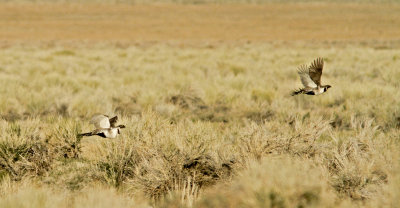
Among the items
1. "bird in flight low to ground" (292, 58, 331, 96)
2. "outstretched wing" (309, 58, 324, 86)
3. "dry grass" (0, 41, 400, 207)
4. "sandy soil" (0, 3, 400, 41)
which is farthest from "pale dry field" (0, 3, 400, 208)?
"sandy soil" (0, 3, 400, 41)

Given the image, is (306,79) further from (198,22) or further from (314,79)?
(198,22)

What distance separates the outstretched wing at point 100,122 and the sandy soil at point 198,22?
39.1 metres

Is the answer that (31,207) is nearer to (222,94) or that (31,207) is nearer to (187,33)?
(222,94)

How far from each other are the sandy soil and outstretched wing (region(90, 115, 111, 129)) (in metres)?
39.1

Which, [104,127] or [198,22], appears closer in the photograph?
[104,127]

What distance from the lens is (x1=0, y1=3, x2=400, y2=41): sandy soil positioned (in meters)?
45.6

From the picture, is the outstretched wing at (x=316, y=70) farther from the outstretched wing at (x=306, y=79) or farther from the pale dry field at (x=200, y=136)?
the pale dry field at (x=200, y=136)

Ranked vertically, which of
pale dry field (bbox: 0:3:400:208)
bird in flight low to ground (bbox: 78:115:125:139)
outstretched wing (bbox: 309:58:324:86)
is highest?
outstretched wing (bbox: 309:58:324:86)

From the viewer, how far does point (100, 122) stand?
15.1 ft

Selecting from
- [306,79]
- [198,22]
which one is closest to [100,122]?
[306,79]

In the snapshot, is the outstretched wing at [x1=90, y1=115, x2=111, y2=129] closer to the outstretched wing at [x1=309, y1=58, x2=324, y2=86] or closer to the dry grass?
the dry grass

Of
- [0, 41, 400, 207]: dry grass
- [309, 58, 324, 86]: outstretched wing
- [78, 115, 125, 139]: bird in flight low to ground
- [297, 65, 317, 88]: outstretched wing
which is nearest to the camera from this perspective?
[0, 41, 400, 207]: dry grass

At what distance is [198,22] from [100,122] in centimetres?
5449

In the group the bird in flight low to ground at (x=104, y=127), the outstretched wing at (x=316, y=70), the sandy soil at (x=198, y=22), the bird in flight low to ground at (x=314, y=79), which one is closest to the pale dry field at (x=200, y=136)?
the bird in flight low to ground at (x=104, y=127)
